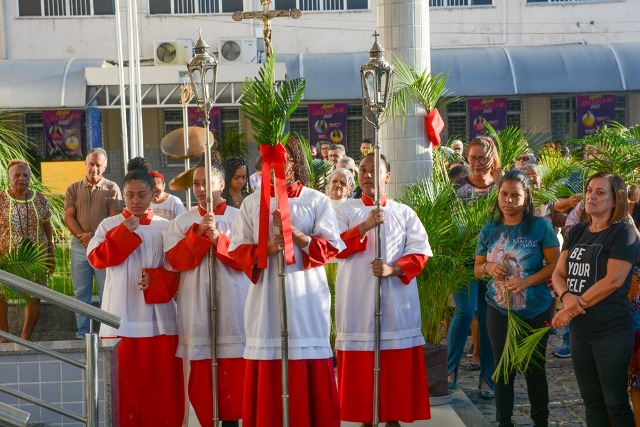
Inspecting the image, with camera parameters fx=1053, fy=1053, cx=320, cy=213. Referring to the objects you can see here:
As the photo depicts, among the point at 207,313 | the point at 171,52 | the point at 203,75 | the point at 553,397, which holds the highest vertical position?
the point at 171,52

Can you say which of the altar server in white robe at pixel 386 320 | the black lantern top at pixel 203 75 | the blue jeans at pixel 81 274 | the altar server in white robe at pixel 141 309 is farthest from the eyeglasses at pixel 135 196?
the blue jeans at pixel 81 274

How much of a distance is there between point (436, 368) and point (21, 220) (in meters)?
4.61

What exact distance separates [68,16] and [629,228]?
2732 centimetres

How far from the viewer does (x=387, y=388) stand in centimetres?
708

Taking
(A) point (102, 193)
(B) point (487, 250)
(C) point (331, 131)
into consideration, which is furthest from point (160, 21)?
(B) point (487, 250)

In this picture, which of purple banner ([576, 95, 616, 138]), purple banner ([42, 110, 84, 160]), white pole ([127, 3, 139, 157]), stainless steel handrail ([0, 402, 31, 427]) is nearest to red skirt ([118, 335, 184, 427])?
stainless steel handrail ([0, 402, 31, 427])

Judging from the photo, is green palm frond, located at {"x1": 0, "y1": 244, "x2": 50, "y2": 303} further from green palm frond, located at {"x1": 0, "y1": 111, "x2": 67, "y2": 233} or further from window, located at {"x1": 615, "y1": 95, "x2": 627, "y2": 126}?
window, located at {"x1": 615, "y1": 95, "x2": 627, "y2": 126}

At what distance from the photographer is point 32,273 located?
10078mm

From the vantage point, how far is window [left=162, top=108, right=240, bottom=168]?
3020 cm

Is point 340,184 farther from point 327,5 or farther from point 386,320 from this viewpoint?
point 327,5

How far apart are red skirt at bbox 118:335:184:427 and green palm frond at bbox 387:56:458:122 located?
3.21 meters

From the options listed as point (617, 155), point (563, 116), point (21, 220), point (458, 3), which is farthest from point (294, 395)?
point (458, 3)

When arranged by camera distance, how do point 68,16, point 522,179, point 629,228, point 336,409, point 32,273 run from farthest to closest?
point 68,16 < point 32,273 < point 522,179 < point 336,409 < point 629,228

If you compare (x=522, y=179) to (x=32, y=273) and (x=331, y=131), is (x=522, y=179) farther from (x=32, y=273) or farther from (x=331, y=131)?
(x=331, y=131)
